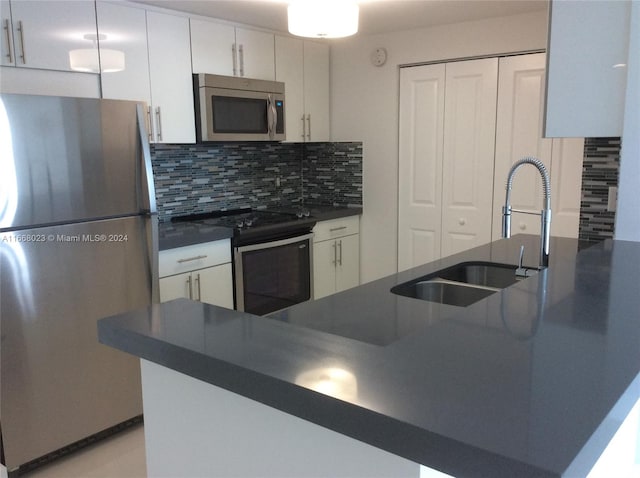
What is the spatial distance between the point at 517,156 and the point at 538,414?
287 centimetres

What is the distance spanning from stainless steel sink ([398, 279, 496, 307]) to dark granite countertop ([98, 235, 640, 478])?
1.21 feet

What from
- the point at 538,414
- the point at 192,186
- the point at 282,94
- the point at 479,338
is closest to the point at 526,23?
the point at 282,94

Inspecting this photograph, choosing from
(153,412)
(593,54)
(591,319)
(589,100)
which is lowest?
(153,412)

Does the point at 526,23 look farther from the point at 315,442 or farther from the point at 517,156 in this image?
the point at 315,442

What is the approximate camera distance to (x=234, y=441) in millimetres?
1112

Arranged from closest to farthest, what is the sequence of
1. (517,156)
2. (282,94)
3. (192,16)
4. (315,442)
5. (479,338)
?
(315,442) < (479,338) < (192,16) < (517,156) < (282,94)

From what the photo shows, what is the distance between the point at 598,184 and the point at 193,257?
2057 millimetres

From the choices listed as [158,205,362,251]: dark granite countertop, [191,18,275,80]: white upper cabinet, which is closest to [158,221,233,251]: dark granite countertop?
[158,205,362,251]: dark granite countertop

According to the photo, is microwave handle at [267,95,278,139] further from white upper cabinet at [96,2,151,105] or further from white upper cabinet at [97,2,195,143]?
white upper cabinet at [96,2,151,105]

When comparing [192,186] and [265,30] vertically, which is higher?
[265,30]

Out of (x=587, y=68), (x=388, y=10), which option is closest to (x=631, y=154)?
(x=587, y=68)

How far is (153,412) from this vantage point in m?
1.29

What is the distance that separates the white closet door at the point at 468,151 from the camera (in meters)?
3.48

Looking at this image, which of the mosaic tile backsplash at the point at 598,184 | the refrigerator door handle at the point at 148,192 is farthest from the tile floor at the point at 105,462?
the mosaic tile backsplash at the point at 598,184
